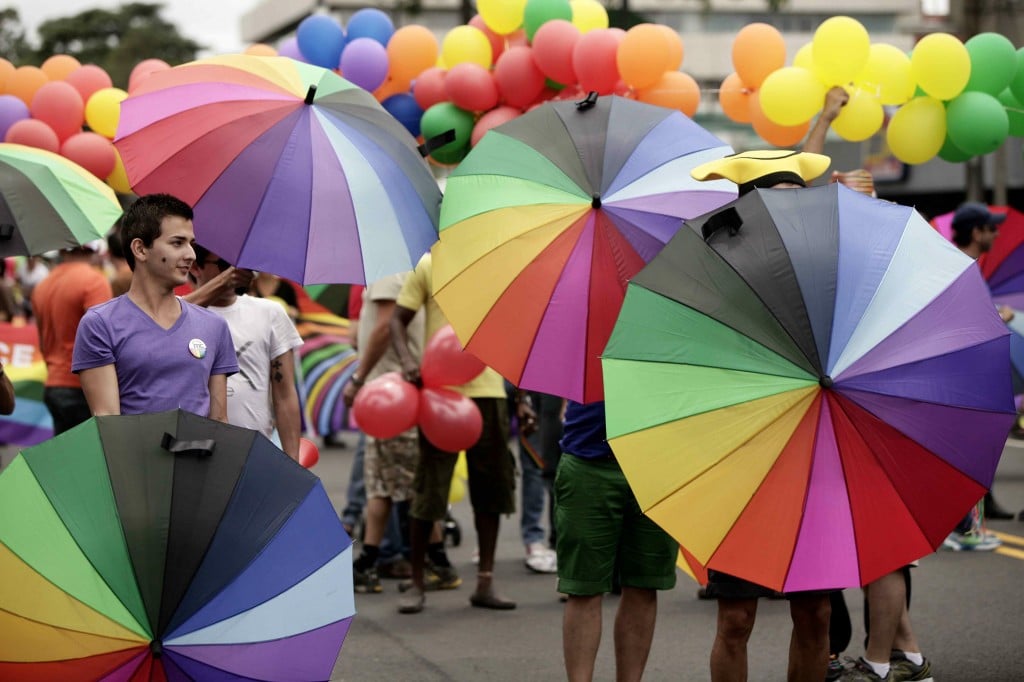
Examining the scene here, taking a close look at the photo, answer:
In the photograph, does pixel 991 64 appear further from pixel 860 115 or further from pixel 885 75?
pixel 860 115

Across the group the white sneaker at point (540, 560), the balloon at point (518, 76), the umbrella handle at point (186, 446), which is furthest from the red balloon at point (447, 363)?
the umbrella handle at point (186, 446)

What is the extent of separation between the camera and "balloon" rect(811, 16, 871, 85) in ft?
24.2

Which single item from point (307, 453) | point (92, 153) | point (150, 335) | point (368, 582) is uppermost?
point (92, 153)

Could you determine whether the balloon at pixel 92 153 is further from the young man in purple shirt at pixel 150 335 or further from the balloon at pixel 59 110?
the young man in purple shirt at pixel 150 335

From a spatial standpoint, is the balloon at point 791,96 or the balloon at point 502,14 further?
the balloon at point 502,14

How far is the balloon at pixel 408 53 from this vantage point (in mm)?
8539

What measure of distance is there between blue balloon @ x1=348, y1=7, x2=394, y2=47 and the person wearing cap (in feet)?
7.10

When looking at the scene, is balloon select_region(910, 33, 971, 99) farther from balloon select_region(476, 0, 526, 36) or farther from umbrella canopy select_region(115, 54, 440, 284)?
umbrella canopy select_region(115, 54, 440, 284)

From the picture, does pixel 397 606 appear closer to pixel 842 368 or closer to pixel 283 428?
pixel 283 428

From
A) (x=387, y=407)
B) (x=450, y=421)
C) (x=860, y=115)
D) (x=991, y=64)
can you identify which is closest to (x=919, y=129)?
(x=860, y=115)

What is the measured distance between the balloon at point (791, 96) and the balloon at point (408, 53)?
2210 millimetres

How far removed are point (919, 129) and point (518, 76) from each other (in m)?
2.25

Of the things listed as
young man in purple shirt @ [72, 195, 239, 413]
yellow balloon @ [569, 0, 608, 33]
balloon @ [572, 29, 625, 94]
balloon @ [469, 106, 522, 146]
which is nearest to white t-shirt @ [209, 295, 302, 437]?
young man in purple shirt @ [72, 195, 239, 413]

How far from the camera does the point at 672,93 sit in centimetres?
788
